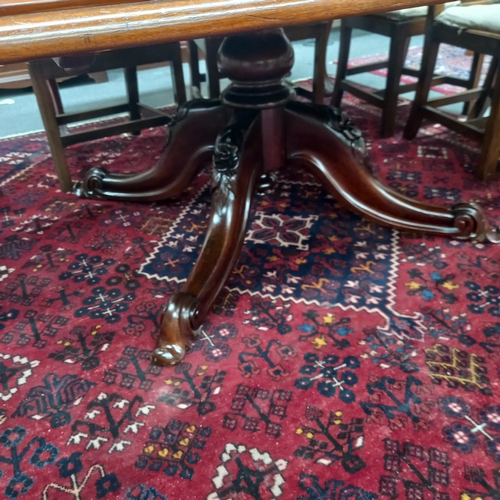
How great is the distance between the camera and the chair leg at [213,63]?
1.88 m

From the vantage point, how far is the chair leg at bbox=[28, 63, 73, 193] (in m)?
1.54

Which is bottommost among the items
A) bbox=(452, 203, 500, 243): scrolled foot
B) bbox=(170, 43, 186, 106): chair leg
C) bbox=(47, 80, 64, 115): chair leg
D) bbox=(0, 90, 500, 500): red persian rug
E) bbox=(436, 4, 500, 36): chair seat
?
bbox=(0, 90, 500, 500): red persian rug

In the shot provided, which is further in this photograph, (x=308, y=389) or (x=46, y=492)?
(x=308, y=389)

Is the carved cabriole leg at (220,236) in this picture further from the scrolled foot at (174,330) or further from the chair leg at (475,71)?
the chair leg at (475,71)

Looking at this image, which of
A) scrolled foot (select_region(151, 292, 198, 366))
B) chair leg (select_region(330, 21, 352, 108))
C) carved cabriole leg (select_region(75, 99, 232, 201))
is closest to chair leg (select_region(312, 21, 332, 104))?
chair leg (select_region(330, 21, 352, 108))

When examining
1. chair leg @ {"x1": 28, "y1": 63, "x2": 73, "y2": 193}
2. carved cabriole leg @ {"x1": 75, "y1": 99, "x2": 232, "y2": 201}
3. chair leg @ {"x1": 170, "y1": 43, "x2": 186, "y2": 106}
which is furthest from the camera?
chair leg @ {"x1": 170, "y1": 43, "x2": 186, "y2": 106}

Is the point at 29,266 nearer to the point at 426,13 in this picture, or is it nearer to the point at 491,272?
the point at 491,272

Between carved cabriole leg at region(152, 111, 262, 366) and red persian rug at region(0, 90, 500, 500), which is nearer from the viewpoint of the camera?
red persian rug at region(0, 90, 500, 500)

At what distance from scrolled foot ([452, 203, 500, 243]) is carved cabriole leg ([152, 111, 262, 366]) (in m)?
0.55

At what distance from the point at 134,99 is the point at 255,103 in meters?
1.01

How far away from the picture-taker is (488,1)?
199 centimetres

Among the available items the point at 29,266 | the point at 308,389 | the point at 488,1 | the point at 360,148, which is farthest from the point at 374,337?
the point at 488,1

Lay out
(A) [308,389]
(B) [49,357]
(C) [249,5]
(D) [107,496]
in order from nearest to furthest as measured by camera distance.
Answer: (C) [249,5] → (D) [107,496] → (A) [308,389] → (B) [49,357]

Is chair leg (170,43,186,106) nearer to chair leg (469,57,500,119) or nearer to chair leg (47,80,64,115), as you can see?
chair leg (47,80,64,115)
